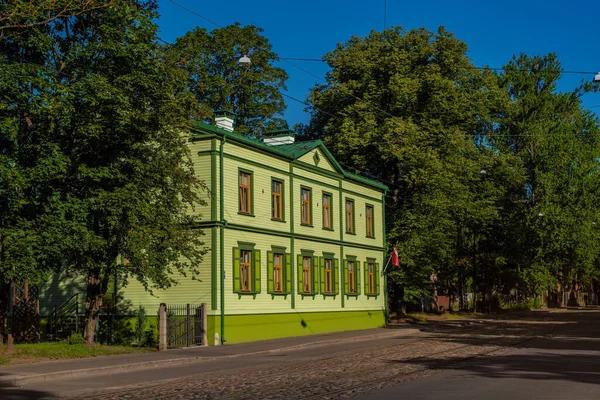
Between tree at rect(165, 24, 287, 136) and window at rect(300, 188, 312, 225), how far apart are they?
15.9 metres

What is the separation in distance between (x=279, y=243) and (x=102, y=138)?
12.2 metres

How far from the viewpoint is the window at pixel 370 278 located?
41969 mm

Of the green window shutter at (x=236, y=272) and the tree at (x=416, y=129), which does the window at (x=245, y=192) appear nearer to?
the green window shutter at (x=236, y=272)

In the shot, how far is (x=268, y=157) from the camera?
1268 inches

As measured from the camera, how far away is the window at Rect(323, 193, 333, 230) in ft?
123

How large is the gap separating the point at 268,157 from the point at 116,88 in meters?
11.3

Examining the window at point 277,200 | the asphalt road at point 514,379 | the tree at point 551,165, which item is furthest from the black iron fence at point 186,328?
the tree at point 551,165

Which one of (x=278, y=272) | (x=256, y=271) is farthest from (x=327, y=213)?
(x=256, y=271)

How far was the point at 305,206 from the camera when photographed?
35.7 m

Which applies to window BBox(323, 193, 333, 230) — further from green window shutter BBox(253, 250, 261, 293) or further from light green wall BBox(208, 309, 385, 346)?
green window shutter BBox(253, 250, 261, 293)

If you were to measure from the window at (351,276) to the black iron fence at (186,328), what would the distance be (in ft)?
42.6

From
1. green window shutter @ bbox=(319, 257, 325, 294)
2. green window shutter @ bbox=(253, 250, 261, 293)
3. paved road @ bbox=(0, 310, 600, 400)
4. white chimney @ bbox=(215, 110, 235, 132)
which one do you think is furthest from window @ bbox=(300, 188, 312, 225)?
paved road @ bbox=(0, 310, 600, 400)

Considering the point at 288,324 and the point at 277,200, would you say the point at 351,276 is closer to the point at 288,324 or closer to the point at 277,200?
the point at 288,324

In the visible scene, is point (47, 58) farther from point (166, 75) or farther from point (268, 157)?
point (268, 157)
